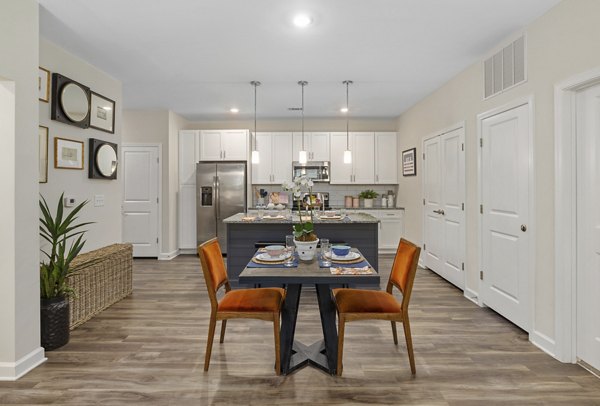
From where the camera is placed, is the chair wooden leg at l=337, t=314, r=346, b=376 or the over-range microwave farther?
the over-range microwave

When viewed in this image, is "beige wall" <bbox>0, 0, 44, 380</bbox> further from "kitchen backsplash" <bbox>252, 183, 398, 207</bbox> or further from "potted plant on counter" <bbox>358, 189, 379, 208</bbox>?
"potted plant on counter" <bbox>358, 189, 379, 208</bbox>

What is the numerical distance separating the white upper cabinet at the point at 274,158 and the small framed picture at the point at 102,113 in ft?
9.28

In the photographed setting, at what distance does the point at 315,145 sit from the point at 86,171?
12.9ft

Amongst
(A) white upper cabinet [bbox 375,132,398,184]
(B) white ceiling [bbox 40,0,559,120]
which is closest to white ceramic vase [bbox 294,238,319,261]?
(B) white ceiling [bbox 40,0,559,120]

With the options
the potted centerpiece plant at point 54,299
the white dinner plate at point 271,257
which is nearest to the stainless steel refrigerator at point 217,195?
the potted centerpiece plant at point 54,299

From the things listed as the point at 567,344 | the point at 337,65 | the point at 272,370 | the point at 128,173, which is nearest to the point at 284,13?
the point at 337,65

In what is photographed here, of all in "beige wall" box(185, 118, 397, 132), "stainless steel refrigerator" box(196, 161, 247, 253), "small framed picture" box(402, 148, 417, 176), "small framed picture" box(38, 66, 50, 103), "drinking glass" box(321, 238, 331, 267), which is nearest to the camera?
"drinking glass" box(321, 238, 331, 267)

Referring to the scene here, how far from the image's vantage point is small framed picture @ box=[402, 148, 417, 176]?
557 cm

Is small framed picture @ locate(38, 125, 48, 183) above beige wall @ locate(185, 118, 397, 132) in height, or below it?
below

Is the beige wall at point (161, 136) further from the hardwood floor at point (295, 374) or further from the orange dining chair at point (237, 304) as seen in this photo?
the orange dining chair at point (237, 304)

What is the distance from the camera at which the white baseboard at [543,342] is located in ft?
8.20

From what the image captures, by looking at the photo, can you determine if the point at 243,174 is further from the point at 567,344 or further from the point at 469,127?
the point at 567,344

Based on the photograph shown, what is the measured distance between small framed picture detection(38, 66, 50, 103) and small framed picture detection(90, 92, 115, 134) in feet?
1.80

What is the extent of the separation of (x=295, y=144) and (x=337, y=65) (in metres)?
2.75
